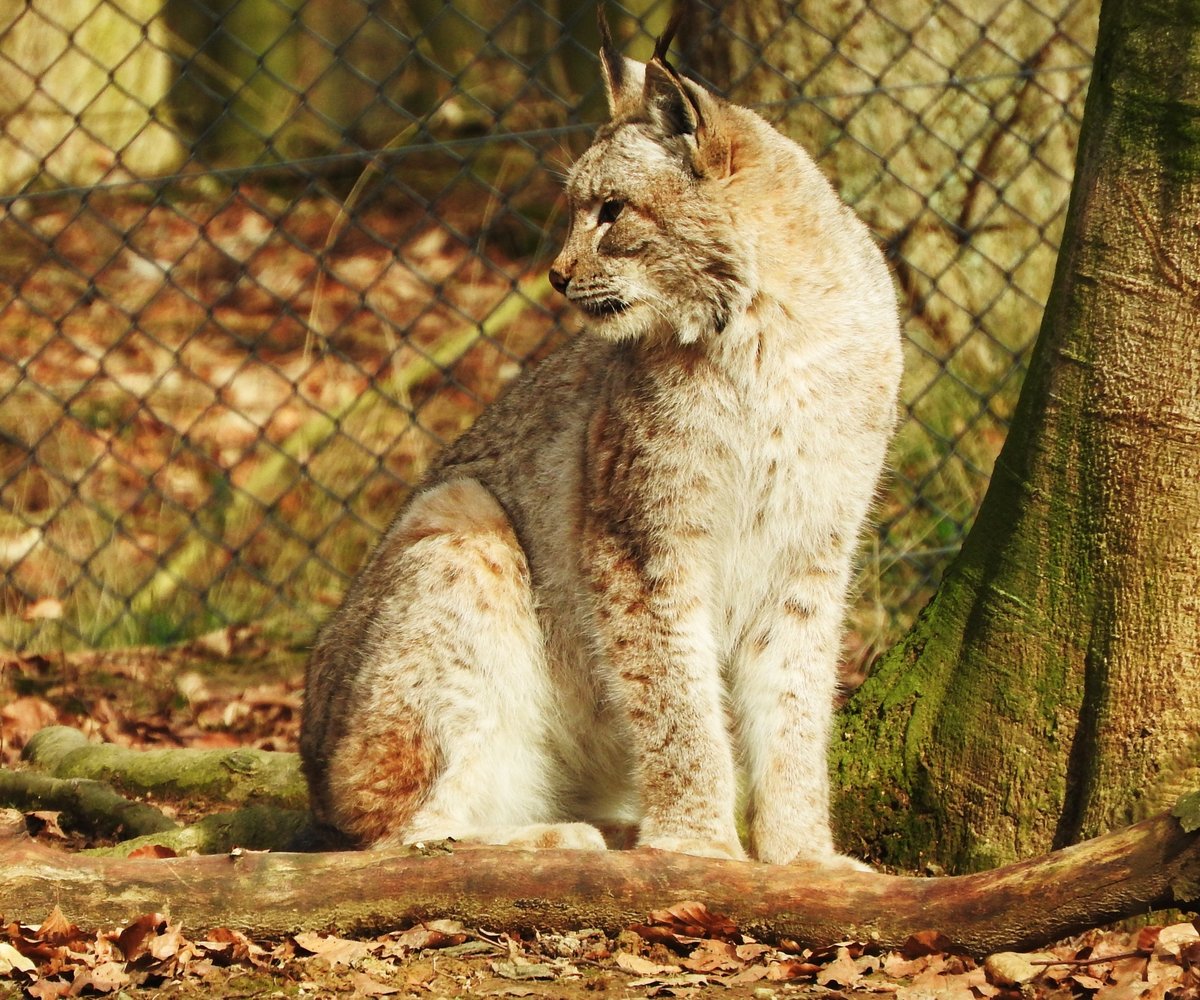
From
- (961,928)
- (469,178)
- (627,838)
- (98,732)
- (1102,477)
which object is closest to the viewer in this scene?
(961,928)

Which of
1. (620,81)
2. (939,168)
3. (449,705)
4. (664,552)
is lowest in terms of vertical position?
(449,705)

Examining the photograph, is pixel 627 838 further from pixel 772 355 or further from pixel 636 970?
pixel 772 355

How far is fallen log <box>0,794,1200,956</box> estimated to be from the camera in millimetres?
3141

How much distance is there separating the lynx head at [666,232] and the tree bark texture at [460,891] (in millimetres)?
1392

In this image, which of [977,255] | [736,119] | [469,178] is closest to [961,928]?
[736,119]

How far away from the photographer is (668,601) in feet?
12.7

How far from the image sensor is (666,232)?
12.8ft

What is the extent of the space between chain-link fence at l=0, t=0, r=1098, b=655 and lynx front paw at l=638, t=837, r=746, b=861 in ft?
7.05

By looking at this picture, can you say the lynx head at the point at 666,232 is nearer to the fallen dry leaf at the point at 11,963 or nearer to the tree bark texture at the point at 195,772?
the fallen dry leaf at the point at 11,963

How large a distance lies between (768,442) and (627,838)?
3.85 feet

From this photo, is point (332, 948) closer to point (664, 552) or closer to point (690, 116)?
point (664, 552)

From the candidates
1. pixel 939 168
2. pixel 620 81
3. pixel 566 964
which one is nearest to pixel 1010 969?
pixel 566 964

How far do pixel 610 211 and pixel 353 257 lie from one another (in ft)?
19.2

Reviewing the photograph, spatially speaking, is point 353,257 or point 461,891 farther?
point 353,257
